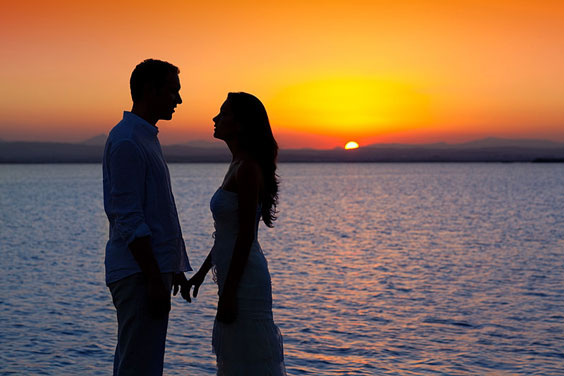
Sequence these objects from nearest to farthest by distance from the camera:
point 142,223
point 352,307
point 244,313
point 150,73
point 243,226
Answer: point 142,223
point 150,73
point 243,226
point 244,313
point 352,307

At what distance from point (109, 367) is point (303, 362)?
2.52 m

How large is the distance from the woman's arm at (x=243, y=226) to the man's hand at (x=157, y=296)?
0.40 m

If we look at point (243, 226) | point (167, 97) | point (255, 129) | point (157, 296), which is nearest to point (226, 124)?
point (255, 129)

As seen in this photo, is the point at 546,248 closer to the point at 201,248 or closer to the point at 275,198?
the point at 201,248

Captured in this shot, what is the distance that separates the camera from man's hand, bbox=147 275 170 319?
11.9ft

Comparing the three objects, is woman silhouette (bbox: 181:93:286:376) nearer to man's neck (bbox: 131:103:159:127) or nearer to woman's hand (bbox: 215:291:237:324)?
woman's hand (bbox: 215:291:237:324)

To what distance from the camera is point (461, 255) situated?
72.6ft

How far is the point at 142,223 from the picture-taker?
363 centimetres

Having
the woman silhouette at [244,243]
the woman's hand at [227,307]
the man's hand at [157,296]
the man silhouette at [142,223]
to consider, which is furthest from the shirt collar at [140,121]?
the woman's hand at [227,307]

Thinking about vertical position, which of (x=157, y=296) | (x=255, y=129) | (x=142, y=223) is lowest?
(x=157, y=296)

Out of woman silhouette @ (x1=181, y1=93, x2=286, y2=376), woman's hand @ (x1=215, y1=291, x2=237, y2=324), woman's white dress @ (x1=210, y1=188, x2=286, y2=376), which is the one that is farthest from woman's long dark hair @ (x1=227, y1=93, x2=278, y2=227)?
woman's hand @ (x1=215, y1=291, x2=237, y2=324)

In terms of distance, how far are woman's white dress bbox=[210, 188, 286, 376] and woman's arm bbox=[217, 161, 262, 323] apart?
0.06 m

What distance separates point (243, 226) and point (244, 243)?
0.10 metres

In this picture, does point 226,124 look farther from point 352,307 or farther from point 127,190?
point 352,307
